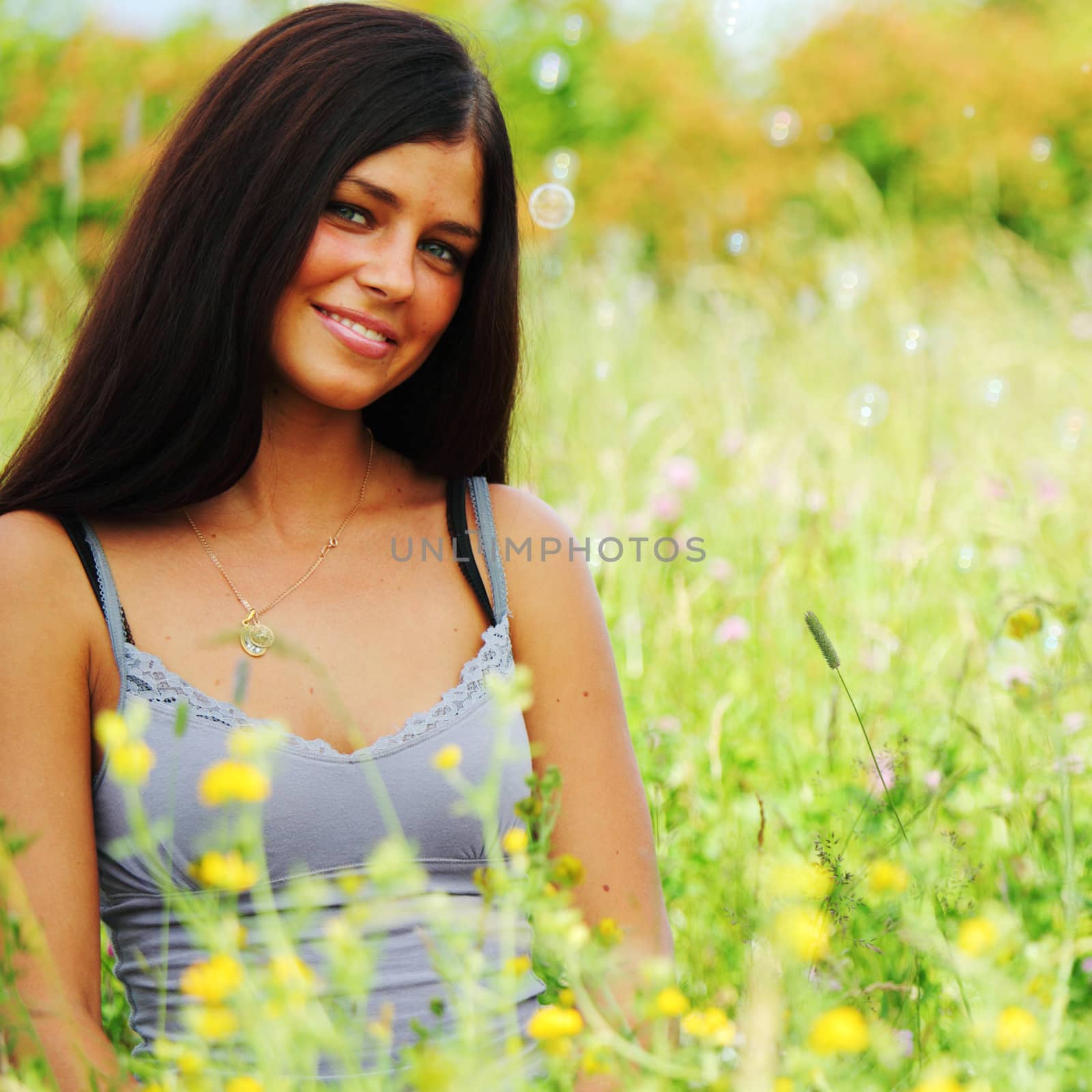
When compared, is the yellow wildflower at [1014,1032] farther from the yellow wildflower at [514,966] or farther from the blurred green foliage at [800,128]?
the blurred green foliage at [800,128]

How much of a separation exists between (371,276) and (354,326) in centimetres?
6

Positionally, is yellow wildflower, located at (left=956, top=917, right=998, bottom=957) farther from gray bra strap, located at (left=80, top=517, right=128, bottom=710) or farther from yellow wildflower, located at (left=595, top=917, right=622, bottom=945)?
gray bra strap, located at (left=80, top=517, right=128, bottom=710)

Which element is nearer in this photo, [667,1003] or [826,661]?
[667,1003]

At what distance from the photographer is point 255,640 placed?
145 centimetres

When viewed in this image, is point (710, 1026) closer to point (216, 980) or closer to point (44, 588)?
point (216, 980)

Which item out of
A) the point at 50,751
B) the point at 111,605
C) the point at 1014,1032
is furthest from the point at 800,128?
the point at 1014,1032

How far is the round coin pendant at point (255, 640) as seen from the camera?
144 cm

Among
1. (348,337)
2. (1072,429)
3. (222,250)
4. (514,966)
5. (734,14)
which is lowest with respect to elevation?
(514,966)

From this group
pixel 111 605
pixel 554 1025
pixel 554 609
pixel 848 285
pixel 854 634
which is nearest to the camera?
pixel 554 1025

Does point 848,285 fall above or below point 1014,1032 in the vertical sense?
above

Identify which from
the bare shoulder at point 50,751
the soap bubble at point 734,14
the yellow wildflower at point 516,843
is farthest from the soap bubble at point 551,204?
the yellow wildflower at point 516,843

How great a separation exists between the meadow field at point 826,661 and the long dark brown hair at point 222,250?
0.49 m

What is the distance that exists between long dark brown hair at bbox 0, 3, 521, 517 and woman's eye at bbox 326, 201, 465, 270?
0.03 meters

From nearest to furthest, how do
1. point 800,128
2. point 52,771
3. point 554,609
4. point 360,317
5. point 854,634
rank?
point 52,771, point 360,317, point 554,609, point 854,634, point 800,128
